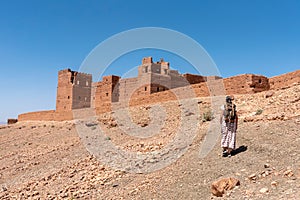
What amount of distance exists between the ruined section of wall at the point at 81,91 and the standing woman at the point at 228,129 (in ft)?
64.2

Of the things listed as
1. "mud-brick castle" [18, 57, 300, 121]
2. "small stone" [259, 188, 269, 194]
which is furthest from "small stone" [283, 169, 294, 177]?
"mud-brick castle" [18, 57, 300, 121]

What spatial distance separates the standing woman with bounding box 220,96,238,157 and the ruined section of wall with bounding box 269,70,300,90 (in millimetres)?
8634

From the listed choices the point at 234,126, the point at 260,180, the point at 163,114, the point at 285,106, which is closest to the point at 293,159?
the point at 260,180

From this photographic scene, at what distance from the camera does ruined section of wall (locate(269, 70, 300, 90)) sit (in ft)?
45.1

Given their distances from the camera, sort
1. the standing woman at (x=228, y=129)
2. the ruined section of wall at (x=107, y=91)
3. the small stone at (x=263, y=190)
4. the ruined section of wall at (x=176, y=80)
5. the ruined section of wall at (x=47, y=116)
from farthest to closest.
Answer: the ruined section of wall at (x=47, y=116) < the ruined section of wall at (x=107, y=91) < the ruined section of wall at (x=176, y=80) < the standing woman at (x=228, y=129) < the small stone at (x=263, y=190)

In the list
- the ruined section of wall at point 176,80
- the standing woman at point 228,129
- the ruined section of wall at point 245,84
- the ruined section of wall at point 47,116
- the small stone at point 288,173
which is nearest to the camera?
the small stone at point 288,173

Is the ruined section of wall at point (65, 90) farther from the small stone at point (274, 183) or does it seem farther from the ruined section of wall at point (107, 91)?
the small stone at point (274, 183)

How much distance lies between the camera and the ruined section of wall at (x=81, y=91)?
24.7 m

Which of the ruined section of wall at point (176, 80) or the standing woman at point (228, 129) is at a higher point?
the ruined section of wall at point (176, 80)

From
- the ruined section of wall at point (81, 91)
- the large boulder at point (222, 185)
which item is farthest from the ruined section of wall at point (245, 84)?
the ruined section of wall at point (81, 91)

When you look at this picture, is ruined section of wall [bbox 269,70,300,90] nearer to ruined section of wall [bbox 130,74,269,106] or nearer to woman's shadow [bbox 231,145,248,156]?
ruined section of wall [bbox 130,74,269,106]

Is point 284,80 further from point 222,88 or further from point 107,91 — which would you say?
point 107,91

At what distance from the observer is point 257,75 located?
13.4m

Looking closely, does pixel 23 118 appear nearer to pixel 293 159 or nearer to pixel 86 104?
pixel 86 104
